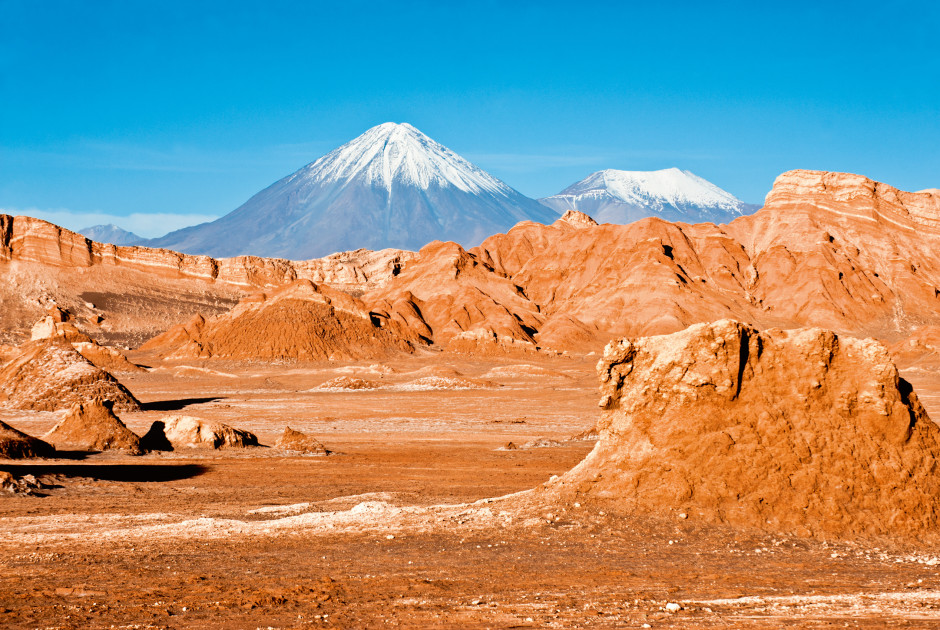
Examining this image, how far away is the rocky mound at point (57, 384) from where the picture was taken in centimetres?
3650

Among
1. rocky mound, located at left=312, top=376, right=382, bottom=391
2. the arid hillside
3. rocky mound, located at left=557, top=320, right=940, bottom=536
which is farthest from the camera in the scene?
the arid hillside

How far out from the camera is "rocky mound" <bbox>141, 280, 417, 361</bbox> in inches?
2950

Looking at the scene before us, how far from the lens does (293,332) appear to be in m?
76.3

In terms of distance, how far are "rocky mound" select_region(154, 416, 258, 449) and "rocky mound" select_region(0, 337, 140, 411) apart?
1249 centimetres

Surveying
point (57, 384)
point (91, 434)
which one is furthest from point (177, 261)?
point (91, 434)

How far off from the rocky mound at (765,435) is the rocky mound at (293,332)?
62678mm

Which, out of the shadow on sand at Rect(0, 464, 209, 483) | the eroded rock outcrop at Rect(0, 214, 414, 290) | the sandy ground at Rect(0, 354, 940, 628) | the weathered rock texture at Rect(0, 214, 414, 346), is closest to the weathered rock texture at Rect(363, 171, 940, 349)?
the weathered rock texture at Rect(0, 214, 414, 346)

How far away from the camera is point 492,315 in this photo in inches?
3642

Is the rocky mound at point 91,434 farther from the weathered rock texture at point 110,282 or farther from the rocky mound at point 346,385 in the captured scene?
the weathered rock texture at point 110,282

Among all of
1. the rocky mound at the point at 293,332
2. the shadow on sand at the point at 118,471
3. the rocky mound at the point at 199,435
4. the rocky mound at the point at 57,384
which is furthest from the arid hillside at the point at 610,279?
the shadow on sand at the point at 118,471

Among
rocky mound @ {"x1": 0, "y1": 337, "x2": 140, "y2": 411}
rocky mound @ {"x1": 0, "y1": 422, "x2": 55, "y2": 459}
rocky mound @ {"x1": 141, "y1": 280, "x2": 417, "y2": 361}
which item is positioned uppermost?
rocky mound @ {"x1": 141, "y1": 280, "x2": 417, "y2": 361}

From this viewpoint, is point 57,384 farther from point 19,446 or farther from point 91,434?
point 19,446

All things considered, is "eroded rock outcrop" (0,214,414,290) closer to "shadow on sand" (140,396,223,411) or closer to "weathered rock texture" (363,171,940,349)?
"weathered rock texture" (363,171,940,349)

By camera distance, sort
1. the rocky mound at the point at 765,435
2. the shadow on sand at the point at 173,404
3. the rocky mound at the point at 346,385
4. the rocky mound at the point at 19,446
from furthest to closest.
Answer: the rocky mound at the point at 346,385, the shadow on sand at the point at 173,404, the rocky mound at the point at 19,446, the rocky mound at the point at 765,435
